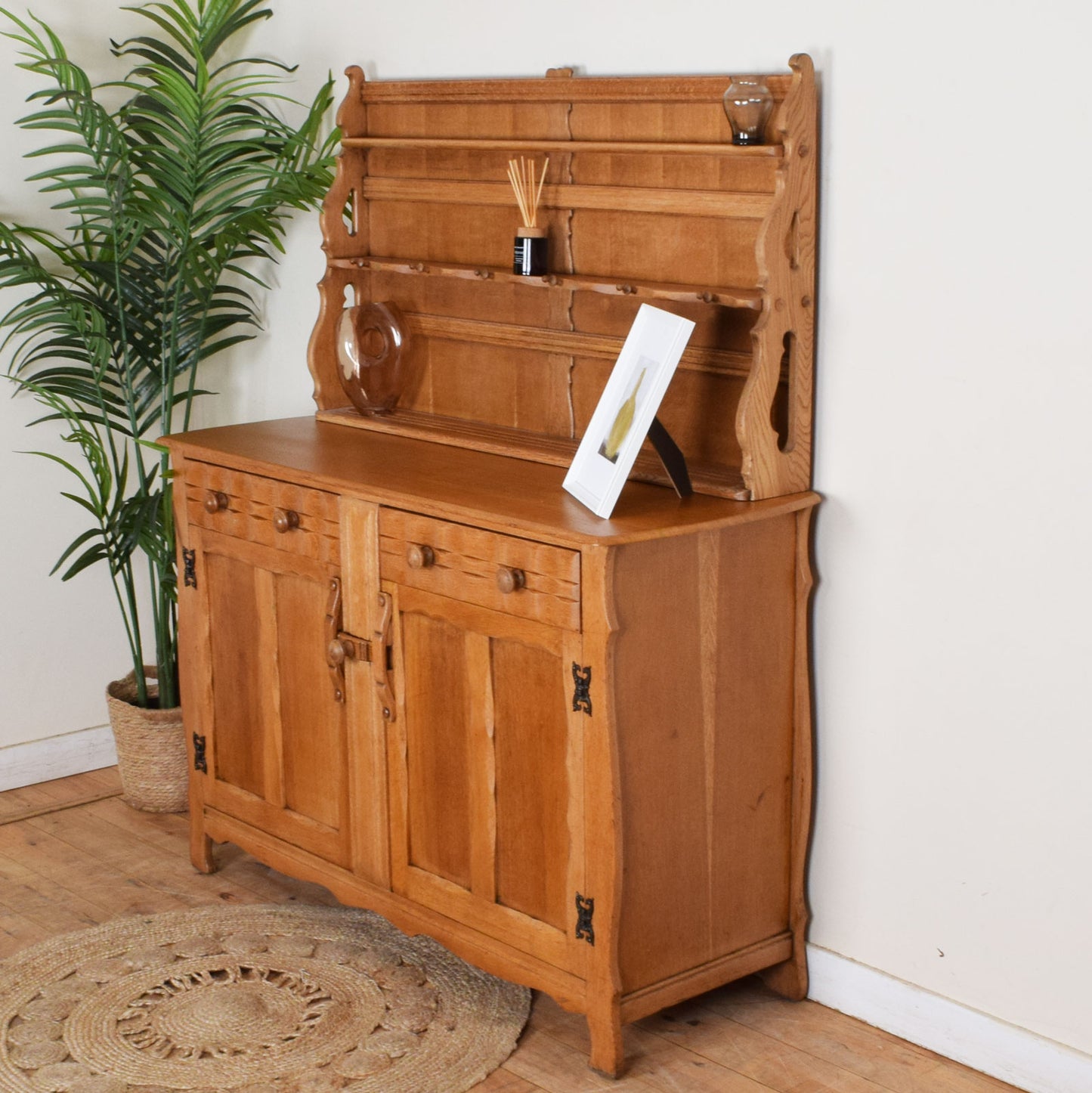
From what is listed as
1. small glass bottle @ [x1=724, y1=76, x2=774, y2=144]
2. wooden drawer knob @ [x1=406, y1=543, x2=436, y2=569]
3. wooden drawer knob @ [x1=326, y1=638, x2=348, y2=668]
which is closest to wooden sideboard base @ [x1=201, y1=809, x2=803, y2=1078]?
wooden drawer knob @ [x1=326, y1=638, x2=348, y2=668]

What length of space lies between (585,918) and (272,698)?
39.1 inches

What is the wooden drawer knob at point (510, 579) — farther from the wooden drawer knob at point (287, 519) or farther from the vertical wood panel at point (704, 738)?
the wooden drawer knob at point (287, 519)

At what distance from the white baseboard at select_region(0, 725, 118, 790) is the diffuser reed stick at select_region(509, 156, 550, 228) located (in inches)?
82.8

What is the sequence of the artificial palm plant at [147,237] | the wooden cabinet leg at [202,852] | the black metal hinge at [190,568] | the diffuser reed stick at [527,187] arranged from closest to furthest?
the diffuser reed stick at [527,187] → the black metal hinge at [190,568] → the wooden cabinet leg at [202,852] → the artificial palm plant at [147,237]

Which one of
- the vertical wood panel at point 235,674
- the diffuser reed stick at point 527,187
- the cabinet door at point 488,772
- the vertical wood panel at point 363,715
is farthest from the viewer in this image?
the vertical wood panel at point 235,674

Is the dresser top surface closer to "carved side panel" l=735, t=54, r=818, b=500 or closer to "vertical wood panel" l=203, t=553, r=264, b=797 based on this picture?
"carved side panel" l=735, t=54, r=818, b=500

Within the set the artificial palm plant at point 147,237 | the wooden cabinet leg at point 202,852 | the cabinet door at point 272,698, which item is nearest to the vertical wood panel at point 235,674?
the cabinet door at point 272,698

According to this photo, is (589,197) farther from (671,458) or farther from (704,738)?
(704,738)

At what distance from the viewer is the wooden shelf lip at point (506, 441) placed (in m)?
2.79

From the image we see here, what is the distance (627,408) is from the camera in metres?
2.64

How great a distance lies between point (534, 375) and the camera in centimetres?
325

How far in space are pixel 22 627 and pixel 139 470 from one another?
59 centimetres

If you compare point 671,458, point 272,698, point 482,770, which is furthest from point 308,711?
point 671,458

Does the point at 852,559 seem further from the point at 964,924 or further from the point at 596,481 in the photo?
the point at 964,924
